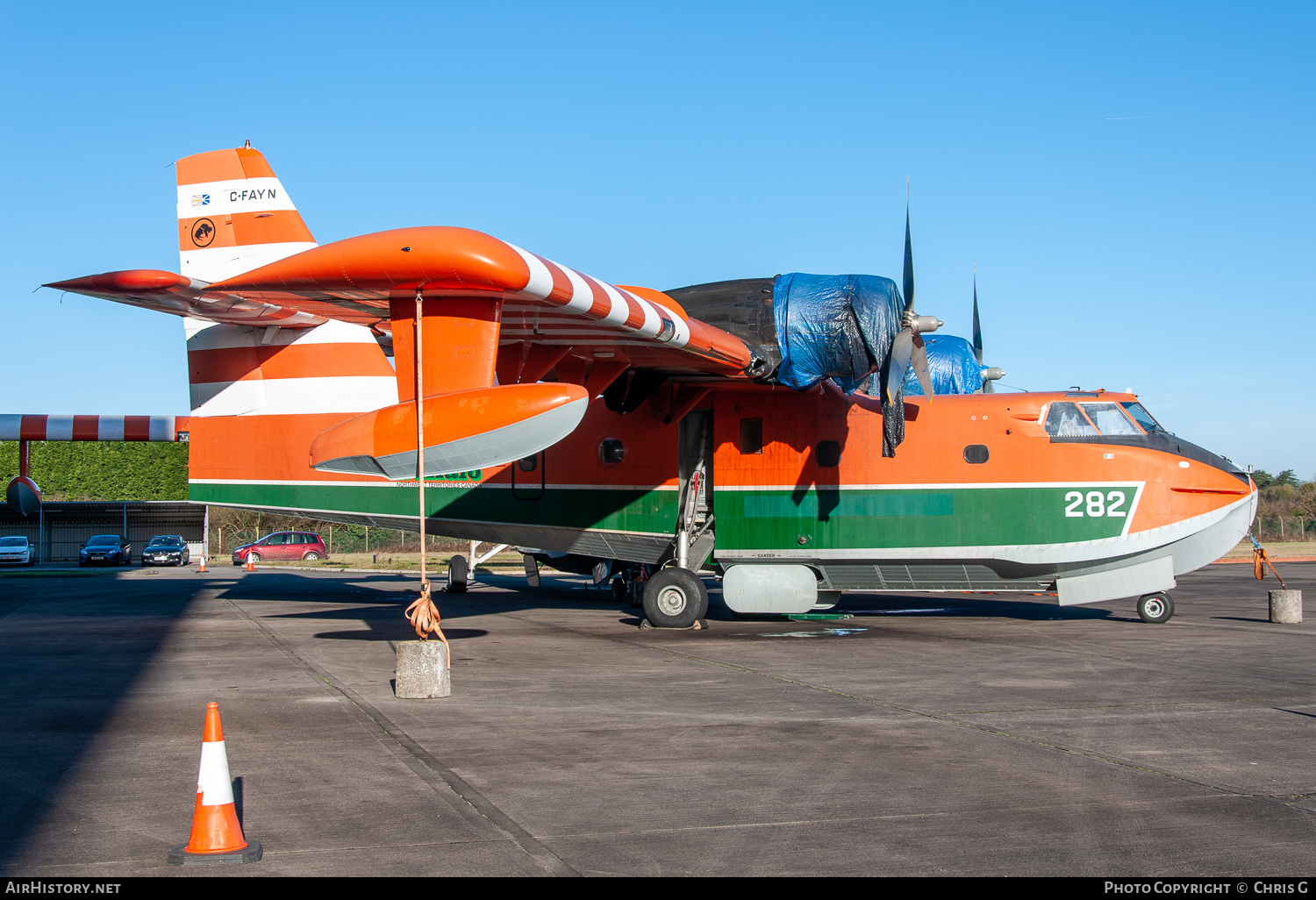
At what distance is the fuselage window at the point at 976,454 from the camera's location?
49.7 feet

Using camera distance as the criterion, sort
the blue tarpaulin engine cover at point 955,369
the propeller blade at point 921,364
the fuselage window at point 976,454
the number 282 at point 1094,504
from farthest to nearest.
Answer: the blue tarpaulin engine cover at point 955,369 < the fuselage window at point 976,454 < the number 282 at point 1094,504 < the propeller blade at point 921,364

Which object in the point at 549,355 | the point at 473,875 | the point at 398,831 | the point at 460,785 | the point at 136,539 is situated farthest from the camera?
the point at 136,539

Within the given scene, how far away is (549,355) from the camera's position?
42.8 ft

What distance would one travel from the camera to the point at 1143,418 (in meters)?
15.2

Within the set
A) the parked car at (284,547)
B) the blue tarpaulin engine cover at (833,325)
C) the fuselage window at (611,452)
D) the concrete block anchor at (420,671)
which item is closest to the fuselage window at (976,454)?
the blue tarpaulin engine cover at (833,325)

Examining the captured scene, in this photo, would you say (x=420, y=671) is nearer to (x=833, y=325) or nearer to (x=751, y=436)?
(x=833, y=325)

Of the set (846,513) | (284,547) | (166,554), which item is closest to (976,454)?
(846,513)

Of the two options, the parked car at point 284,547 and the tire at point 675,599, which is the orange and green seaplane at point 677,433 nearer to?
the tire at point 675,599

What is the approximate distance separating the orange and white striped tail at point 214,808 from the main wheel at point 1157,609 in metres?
14.7

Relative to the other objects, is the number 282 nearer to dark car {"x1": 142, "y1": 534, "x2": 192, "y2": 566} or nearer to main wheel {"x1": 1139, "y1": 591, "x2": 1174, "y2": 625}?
main wheel {"x1": 1139, "y1": 591, "x2": 1174, "y2": 625}

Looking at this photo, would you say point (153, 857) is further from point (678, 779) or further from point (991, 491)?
point (991, 491)

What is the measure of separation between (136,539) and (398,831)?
5138cm

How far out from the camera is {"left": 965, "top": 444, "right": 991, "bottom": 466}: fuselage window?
15156 mm

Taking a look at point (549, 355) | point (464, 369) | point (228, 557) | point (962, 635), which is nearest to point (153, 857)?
point (464, 369)
